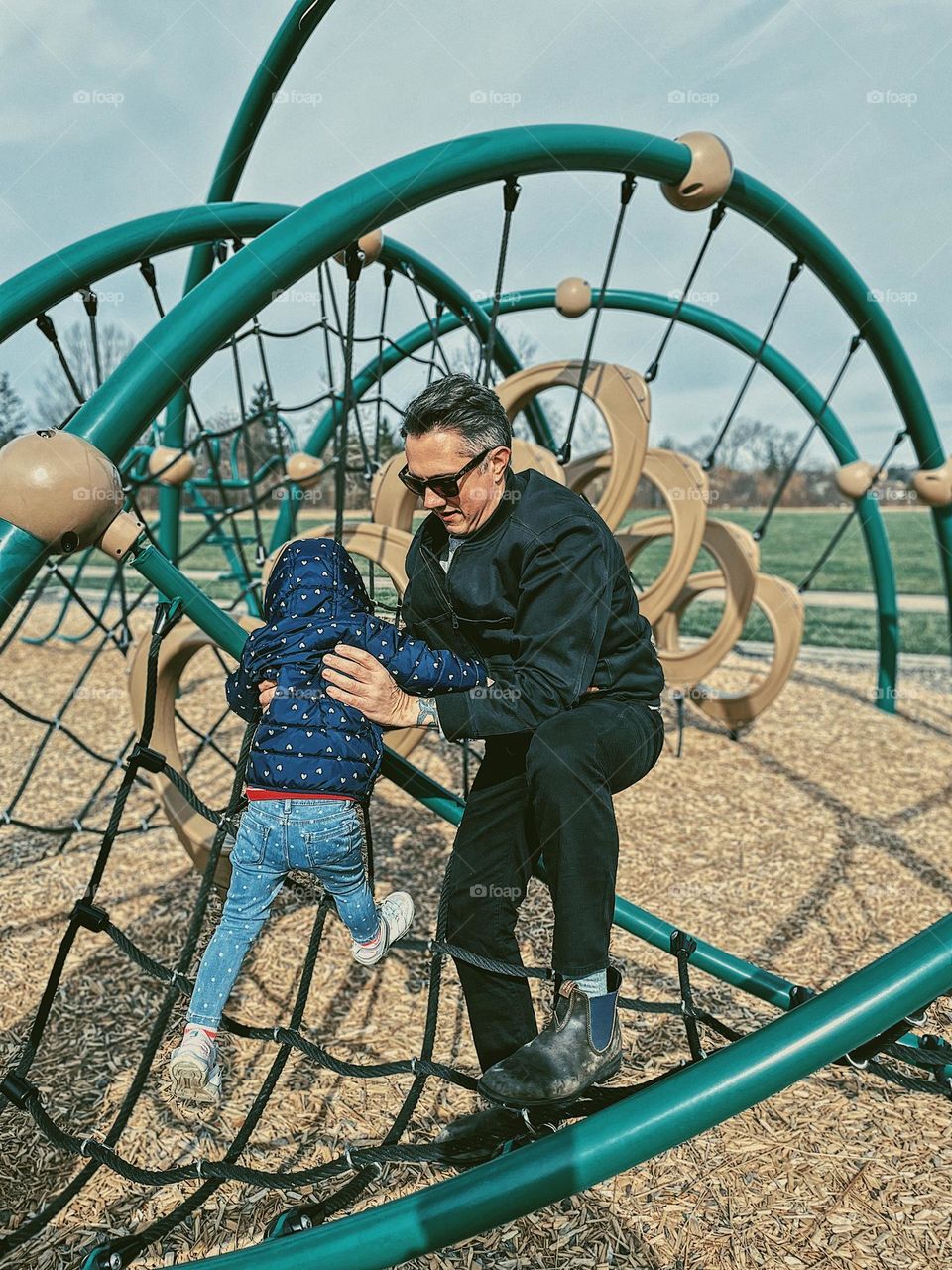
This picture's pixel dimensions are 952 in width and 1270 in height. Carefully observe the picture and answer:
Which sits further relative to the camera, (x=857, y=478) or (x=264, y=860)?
(x=857, y=478)

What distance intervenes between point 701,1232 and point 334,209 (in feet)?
8.85

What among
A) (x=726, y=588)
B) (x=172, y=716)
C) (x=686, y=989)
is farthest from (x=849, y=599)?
(x=686, y=989)

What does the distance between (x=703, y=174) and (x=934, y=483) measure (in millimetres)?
2939

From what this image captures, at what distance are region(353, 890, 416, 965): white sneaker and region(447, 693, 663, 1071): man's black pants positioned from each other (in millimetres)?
359

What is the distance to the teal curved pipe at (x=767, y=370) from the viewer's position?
628 centimetres

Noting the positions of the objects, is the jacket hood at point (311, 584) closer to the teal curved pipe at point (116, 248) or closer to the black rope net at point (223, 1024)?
the black rope net at point (223, 1024)

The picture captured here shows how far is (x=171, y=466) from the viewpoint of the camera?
507cm

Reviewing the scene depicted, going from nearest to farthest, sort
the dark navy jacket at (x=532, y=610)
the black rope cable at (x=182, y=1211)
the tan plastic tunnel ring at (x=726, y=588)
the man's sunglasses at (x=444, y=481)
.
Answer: the black rope cable at (x=182, y=1211) < the dark navy jacket at (x=532, y=610) < the man's sunglasses at (x=444, y=481) < the tan plastic tunnel ring at (x=726, y=588)

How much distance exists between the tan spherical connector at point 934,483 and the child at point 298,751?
14.3ft

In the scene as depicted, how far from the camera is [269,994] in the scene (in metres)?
3.33

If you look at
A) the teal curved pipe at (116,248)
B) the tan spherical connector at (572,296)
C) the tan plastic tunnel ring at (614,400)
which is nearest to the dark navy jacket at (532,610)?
the tan plastic tunnel ring at (614,400)

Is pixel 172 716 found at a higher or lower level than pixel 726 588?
lower

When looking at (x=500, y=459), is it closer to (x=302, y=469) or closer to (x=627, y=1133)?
(x=627, y=1133)

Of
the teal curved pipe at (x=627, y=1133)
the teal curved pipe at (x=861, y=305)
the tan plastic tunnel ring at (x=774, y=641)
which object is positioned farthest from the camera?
the tan plastic tunnel ring at (x=774, y=641)
